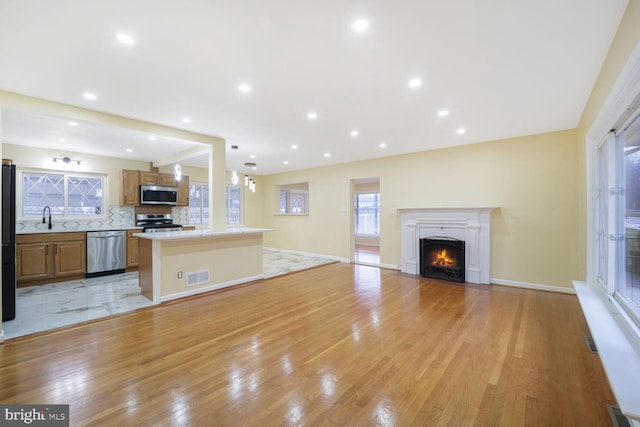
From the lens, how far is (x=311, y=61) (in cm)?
232

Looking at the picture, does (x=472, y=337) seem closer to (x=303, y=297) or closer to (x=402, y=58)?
(x=303, y=297)

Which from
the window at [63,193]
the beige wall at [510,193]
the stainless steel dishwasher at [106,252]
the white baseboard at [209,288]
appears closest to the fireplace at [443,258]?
the beige wall at [510,193]

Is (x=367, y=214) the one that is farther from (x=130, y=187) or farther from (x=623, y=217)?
(x=623, y=217)

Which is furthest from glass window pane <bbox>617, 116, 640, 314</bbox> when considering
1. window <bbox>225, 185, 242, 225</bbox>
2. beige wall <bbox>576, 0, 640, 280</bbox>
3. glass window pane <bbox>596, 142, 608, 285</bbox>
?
window <bbox>225, 185, 242, 225</bbox>

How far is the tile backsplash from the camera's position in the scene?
5003mm

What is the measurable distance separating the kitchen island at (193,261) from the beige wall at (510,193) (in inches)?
125

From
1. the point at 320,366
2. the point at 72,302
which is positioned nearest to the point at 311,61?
the point at 320,366

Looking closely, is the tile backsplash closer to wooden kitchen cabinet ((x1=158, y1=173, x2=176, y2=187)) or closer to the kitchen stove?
the kitchen stove

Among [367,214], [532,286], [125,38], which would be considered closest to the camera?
[125,38]

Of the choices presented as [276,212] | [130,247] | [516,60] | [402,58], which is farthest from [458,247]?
[130,247]

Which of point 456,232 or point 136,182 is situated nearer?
point 456,232

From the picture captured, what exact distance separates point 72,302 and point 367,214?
8630mm

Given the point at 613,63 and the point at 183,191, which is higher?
the point at 613,63

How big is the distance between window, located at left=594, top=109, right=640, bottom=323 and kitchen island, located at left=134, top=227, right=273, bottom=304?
180 inches
